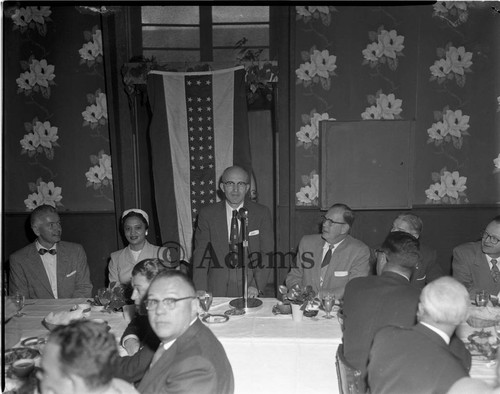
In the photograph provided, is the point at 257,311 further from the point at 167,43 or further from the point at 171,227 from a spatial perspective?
the point at 167,43

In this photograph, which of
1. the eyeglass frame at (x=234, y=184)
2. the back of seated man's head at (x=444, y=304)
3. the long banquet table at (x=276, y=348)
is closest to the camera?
the back of seated man's head at (x=444, y=304)

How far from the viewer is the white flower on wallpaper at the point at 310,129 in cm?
537

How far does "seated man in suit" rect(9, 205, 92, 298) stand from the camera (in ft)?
13.7

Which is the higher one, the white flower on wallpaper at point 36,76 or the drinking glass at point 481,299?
the white flower on wallpaper at point 36,76

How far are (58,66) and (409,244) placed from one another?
14.2 feet

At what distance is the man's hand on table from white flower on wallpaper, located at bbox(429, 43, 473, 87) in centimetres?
414

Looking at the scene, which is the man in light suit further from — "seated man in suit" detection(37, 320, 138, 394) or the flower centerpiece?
the flower centerpiece

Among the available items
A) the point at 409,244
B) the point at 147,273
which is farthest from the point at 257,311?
the point at 409,244

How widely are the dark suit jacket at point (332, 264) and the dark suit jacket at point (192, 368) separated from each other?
2.04 meters

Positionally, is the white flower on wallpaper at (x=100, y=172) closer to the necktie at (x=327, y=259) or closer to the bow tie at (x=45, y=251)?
the bow tie at (x=45, y=251)

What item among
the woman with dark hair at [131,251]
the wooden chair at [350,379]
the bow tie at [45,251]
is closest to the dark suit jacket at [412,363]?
the wooden chair at [350,379]

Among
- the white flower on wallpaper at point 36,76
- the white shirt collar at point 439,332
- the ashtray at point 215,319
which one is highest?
the white flower on wallpaper at point 36,76

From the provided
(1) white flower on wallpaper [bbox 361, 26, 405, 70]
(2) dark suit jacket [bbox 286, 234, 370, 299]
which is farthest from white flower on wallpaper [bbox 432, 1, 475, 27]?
(2) dark suit jacket [bbox 286, 234, 370, 299]

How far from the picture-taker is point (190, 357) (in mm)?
1894
